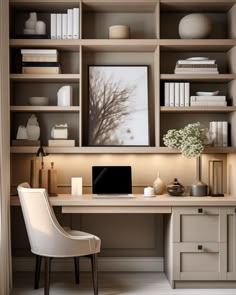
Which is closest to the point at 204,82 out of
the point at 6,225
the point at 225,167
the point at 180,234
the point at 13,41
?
the point at 225,167

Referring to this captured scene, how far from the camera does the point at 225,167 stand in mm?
4852

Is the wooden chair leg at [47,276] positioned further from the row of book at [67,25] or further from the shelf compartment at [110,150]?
the row of book at [67,25]

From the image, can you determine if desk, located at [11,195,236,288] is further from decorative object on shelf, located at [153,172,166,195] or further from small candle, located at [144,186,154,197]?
decorative object on shelf, located at [153,172,166,195]

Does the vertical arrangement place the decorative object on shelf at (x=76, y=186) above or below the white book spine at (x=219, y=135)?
below

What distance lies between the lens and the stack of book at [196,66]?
453cm

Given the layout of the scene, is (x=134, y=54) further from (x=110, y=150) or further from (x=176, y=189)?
(x=176, y=189)

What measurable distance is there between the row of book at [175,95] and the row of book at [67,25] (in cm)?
97

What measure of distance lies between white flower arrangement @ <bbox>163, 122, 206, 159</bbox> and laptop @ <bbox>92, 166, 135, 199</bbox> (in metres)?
0.48

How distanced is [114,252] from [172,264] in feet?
2.69

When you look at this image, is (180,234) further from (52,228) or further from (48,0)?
(48,0)

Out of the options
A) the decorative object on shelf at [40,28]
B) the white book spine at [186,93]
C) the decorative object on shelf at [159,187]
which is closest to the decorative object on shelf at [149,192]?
the decorative object on shelf at [159,187]

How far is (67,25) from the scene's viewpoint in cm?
456

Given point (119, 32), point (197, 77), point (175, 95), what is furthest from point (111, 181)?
point (119, 32)

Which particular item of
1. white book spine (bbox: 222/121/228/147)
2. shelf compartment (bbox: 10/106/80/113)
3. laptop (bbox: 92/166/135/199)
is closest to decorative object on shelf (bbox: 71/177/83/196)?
laptop (bbox: 92/166/135/199)
